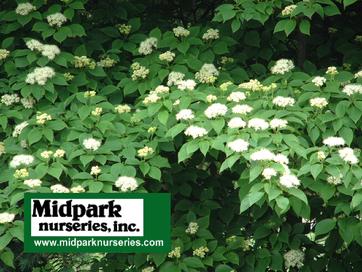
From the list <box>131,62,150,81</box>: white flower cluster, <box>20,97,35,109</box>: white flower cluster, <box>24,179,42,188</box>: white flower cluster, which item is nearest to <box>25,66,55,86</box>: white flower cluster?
<box>20,97,35,109</box>: white flower cluster

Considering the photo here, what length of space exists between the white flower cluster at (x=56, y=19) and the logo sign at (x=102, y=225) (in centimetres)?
129

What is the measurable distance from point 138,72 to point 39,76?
0.63 metres

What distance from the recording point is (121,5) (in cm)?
505

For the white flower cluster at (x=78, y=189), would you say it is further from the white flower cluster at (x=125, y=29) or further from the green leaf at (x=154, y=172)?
the white flower cluster at (x=125, y=29)

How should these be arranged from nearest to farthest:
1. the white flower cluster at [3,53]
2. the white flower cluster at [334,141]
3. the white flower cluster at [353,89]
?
the white flower cluster at [334,141]
the white flower cluster at [353,89]
the white flower cluster at [3,53]

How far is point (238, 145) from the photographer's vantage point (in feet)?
11.4

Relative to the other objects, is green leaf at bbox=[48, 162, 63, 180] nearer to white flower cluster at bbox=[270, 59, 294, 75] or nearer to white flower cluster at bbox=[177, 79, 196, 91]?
white flower cluster at bbox=[177, 79, 196, 91]

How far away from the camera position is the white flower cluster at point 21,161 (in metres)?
3.88

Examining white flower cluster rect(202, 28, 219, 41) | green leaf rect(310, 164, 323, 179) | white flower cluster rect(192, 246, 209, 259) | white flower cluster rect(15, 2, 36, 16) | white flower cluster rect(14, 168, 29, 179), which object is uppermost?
white flower cluster rect(15, 2, 36, 16)

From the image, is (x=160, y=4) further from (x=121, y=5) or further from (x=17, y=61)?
(x=17, y=61)

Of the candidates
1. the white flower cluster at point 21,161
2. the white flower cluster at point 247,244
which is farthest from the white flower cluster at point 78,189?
the white flower cluster at point 247,244

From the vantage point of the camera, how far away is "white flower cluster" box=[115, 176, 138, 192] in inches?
146

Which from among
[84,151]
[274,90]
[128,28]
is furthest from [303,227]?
[128,28]

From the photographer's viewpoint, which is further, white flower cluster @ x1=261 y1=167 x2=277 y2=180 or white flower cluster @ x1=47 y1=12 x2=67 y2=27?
white flower cluster @ x1=47 y1=12 x2=67 y2=27
